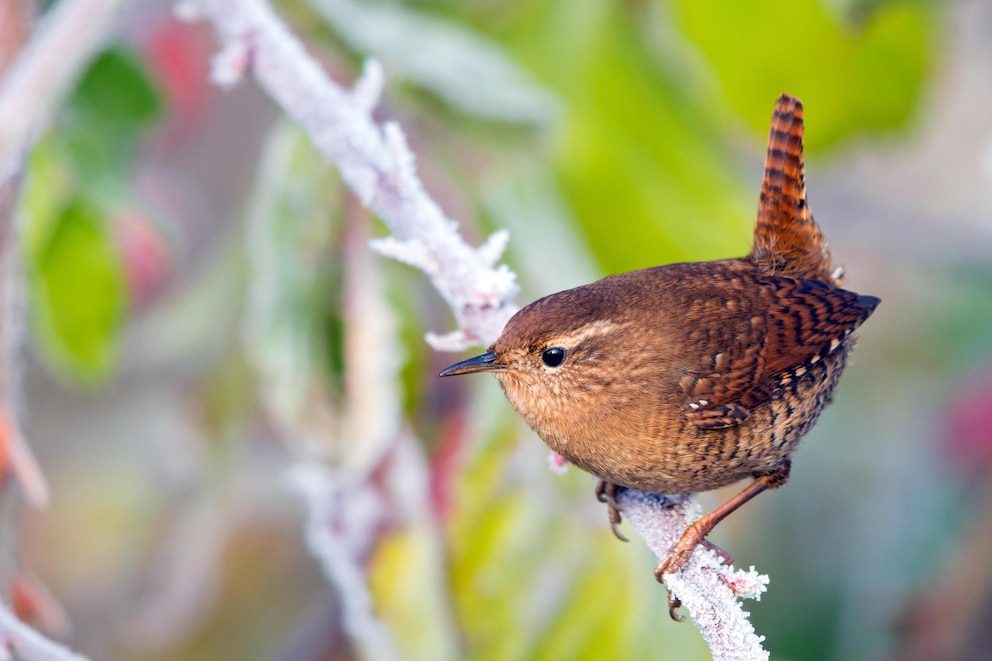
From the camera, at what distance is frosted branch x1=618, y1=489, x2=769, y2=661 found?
3.04ft

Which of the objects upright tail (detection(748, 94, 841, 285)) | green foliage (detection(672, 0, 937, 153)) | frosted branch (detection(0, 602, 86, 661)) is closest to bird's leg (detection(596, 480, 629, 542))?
upright tail (detection(748, 94, 841, 285))

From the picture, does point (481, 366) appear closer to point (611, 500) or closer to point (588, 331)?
point (588, 331)

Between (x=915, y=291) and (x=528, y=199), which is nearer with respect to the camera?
(x=528, y=199)

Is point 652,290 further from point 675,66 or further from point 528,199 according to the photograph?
point 675,66

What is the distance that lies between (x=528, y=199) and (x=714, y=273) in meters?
0.58

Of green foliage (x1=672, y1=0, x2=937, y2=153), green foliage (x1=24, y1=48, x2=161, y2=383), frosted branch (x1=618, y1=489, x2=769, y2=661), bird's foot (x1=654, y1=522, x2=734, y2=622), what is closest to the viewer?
frosted branch (x1=618, y1=489, x2=769, y2=661)

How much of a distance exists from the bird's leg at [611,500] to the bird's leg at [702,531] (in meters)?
0.16

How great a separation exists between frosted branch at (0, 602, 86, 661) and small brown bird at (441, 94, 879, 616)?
0.53 meters

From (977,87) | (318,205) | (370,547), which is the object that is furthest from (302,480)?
(977,87)

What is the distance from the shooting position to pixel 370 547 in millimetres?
1619

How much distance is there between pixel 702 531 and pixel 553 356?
278 millimetres

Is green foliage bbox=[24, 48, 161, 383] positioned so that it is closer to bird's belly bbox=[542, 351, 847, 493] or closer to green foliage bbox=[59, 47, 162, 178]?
green foliage bbox=[59, 47, 162, 178]

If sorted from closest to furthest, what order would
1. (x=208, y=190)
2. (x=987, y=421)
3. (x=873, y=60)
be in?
(x=873, y=60) → (x=987, y=421) → (x=208, y=190)

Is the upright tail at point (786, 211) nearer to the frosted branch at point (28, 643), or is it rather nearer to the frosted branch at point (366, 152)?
the frosted branch at point (366, 152)
